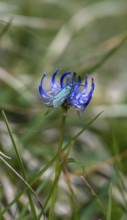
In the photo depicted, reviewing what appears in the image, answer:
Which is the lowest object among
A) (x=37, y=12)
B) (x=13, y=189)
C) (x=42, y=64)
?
(x=13, y=189)

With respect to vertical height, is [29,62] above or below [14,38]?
below

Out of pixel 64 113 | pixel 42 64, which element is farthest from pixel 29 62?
pixel 64 113

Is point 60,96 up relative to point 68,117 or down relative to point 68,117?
down

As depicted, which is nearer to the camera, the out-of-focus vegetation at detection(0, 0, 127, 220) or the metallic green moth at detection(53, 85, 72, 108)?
the metallic green moth at detection(53, 85, 72, 108)

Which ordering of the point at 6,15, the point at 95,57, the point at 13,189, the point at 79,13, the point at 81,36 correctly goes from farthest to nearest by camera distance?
the point at 81,36, the point at 79,13, the point at 95,57, the point at 6,15, the point at 13,189

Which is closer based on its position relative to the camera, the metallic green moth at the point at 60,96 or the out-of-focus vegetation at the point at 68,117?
the metallic green moth at the point at 60,96

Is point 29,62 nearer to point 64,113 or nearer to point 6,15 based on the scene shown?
point 6,15

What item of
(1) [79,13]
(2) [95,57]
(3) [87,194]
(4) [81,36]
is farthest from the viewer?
(4) [81,36]

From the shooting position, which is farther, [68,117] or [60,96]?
[68,117]
